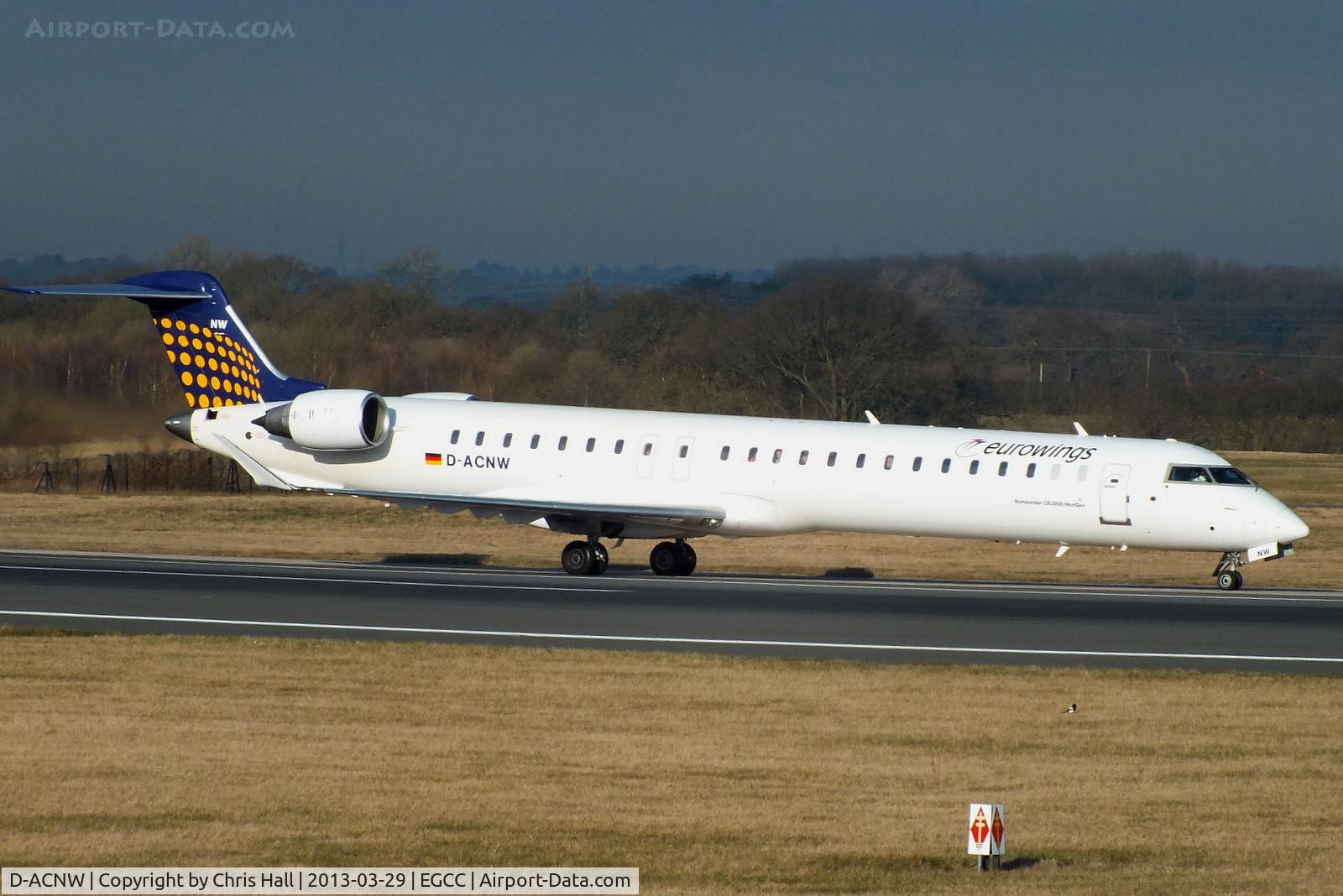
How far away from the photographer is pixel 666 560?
30.6 meters

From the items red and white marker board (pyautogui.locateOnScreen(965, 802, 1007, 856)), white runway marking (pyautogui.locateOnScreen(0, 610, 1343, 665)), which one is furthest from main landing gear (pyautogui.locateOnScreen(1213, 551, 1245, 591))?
red and white marker board (pyautogui.locateOnScreen(965, 802, 1007, 856))

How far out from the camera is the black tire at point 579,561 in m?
30.1

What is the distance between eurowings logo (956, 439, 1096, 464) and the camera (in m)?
27.9

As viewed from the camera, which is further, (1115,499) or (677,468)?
(677,468)

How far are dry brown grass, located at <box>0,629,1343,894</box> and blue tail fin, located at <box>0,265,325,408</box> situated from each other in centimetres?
1358

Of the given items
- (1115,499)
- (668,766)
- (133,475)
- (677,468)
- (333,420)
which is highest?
(333,420)

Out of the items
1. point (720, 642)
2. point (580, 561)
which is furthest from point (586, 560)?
point (720, 642)

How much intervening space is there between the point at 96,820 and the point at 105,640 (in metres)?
9.21

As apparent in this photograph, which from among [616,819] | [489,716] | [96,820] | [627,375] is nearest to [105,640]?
[489,716]

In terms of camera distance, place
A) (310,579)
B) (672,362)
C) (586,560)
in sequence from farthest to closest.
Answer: (672,362) → (586,560) → (310,579)

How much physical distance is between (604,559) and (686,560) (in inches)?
62.1

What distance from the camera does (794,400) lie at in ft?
212

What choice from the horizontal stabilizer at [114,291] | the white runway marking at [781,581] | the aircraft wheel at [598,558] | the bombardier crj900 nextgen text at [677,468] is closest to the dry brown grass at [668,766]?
the white runway marking at [781,581]

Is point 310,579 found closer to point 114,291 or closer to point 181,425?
point 181,425
